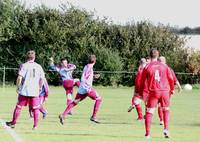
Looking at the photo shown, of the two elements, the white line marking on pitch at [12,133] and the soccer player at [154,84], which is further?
the soccer player at [154,84]

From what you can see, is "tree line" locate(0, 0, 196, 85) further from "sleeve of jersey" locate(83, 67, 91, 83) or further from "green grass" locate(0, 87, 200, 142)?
"sleeve of jersey" locate(83, 67, 91, 83)

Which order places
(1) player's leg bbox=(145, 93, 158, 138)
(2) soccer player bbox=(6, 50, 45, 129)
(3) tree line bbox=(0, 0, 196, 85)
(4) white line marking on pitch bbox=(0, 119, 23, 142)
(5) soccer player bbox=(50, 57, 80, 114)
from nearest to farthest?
(4) white line marking on pitch bbox=(0, 119, 23, 142) < (1) player's leg bbox=(145, 93, 158, 138) < (2) soccer player bbox=(6, 50, 45, 129) < (5) soccer player bbox=(50, 57, 80, 114) < (3) tree line bbox=(0, 0, 196, 85)

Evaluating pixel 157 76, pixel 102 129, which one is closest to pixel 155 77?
pixel 157 76

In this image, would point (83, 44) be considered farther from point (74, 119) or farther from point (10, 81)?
point (74, 119)

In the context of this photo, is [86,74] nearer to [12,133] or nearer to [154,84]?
[12,133]

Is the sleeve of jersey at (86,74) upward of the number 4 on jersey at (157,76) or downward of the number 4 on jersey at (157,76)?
downward

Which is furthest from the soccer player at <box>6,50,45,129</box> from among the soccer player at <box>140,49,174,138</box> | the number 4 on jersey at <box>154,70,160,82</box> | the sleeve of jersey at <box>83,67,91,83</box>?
the number 4 on jersey at <box>154,70,160,82</box>

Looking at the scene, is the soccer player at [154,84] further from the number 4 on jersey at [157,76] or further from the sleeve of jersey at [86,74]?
the sleeve of jersey at [86,74]

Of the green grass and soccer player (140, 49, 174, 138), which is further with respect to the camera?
soccer player (140, 49, 174, 138)

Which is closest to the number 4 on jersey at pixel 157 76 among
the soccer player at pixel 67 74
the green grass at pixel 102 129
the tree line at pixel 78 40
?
the green grass at pixel 102 129

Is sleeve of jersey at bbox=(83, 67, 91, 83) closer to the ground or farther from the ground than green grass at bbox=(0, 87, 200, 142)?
farther from the ground

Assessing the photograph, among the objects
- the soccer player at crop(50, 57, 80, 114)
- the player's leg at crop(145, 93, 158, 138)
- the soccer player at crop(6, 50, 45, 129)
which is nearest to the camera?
the player's leg at crop(145, 93, 158, 138)

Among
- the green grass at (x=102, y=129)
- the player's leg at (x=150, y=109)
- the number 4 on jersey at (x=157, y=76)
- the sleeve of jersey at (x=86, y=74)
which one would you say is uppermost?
the number 4 on jersey at (x=157, y=76)

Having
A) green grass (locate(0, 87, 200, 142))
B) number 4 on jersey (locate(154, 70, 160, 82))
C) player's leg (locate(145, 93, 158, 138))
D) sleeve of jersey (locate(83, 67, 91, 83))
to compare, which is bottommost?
green grass (locate(0, 87, 200, 142))
